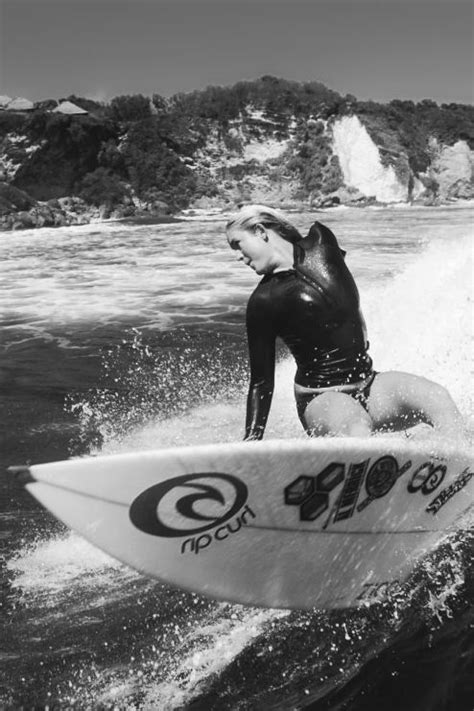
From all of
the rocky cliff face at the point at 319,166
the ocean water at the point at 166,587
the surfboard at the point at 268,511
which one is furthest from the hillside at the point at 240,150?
the surfboard at the point at 268,511

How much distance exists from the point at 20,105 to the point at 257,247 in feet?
201

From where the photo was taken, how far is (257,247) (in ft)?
9.95

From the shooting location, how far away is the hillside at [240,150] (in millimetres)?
54969

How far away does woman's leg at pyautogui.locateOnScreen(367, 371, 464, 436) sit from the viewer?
3.26m

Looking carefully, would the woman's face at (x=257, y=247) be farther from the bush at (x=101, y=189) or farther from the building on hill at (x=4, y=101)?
the building on hill at (x=4, y=101)

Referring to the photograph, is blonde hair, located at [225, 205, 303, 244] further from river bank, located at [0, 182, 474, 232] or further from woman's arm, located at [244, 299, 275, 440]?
river bank, located at [0, 182, 474, 232]

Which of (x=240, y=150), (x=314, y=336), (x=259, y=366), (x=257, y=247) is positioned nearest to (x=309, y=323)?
(x=314, y=336)

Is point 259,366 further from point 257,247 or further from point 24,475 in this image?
point 24,475

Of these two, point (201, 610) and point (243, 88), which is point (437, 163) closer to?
point (243, 88)

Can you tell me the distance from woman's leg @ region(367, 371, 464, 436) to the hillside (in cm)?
4993

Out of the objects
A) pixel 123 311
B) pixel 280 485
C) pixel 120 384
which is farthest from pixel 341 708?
pixel 123 311

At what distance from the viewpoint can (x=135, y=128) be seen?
208 feet

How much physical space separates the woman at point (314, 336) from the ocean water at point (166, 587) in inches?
30.9

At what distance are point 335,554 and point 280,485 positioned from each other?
477 mm
